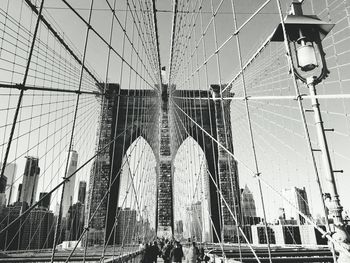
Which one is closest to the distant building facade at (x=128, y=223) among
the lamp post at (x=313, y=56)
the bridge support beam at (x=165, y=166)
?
the bridge support beam at (x=165, y=166)

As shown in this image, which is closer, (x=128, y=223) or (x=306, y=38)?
(x=306, y=38)

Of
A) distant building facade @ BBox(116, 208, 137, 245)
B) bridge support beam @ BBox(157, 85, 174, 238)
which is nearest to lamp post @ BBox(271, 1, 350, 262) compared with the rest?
distant building facade @ BBox(116, 208, 137, 245)

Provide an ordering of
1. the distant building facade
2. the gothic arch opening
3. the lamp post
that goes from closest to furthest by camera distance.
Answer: the lamp post, the distant building facade, the gothic arch opening

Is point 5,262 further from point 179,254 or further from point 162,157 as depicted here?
point 162,157

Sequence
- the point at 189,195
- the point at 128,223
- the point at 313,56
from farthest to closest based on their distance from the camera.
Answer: the point at 189,195, the point at 128,223, the point at 313,56

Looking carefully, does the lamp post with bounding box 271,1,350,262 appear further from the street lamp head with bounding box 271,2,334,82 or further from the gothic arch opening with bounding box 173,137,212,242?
the gothic arch opening with bounding box 173,137,212,242

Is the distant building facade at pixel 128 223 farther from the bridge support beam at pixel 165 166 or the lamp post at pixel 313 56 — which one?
the lamp post at pixel 313 56

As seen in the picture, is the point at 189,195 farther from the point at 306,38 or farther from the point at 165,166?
the point at 306,38

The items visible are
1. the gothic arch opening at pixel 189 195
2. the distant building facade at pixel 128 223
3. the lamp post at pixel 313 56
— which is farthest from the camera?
the gothic arch opening at pixel 189 195

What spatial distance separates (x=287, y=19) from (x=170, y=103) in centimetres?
1166

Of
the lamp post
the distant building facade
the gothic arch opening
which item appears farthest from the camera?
the gothic arch opening

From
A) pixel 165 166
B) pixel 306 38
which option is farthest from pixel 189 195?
pixel 306 38

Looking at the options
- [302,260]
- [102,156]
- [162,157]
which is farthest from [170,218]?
[302,260]

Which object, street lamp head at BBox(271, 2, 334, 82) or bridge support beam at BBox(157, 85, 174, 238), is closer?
street lamp head at BBox(271, 2, 334, 82)
